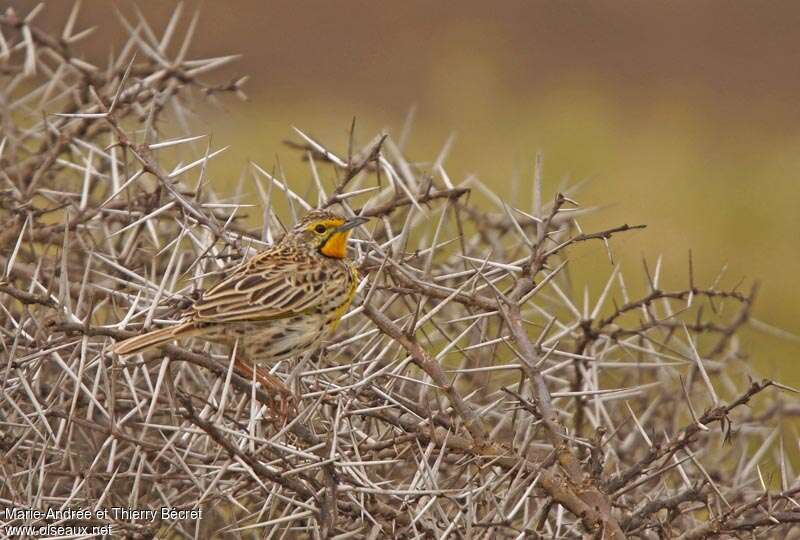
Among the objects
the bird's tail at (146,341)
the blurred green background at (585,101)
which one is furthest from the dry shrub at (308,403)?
the blurred green background at (585,101)

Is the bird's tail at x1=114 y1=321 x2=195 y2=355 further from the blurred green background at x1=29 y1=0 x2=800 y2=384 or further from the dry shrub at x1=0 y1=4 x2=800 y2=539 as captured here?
the blurred green background at x1=29 y1=0 x2=800 y2=384

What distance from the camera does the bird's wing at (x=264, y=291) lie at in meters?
3.95

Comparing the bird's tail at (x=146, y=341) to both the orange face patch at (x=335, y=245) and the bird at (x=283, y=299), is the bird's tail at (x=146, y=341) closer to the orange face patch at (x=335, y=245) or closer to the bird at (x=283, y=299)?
the bird at (x=283, y=299)

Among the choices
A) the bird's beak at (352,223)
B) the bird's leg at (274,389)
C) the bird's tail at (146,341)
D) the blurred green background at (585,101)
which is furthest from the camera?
the blurred green background at (585,101)

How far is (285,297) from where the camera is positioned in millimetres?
4289

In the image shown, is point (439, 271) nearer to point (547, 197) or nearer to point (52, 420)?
point (52, 420)

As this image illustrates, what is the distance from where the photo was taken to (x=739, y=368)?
19.3ft

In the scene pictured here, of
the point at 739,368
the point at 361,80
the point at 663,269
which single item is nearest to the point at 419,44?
the point at 361,80

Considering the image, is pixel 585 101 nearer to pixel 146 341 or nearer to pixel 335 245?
pixel 335 245

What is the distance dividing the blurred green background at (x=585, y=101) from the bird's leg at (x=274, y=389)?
5713mm

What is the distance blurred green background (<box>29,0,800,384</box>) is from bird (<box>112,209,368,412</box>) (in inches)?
210

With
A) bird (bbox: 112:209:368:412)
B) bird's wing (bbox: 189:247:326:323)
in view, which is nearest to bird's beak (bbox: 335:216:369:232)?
bird (bbox: 112:209:368:412)

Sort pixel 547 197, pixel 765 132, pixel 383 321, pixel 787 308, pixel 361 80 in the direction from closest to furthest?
1. pixel 383 321
2. pixel 547 197
3. pixel 787 308
4. pixel 765 132
5. pixel 361 80

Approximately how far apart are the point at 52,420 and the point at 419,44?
52.2 ft
